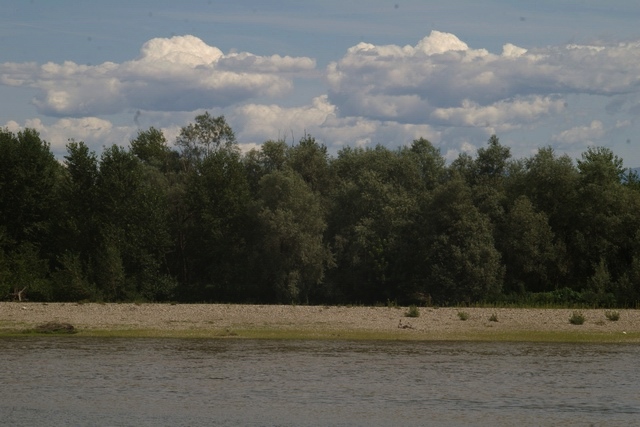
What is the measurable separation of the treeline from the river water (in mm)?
17805

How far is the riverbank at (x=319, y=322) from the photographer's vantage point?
A: 43438 mm

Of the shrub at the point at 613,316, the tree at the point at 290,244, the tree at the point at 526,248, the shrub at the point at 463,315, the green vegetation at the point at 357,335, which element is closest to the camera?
the green vegetation at the point at 357,335

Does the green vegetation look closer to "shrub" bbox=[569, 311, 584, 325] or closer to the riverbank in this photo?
the riverbank

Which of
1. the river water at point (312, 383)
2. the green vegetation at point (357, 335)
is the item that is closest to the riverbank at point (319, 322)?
the green vegetation at point (357, 335)

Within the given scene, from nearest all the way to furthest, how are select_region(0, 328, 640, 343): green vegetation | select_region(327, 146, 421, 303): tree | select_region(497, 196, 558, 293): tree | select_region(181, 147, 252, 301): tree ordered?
1. select_region(0, 328, 640, 343): green vegetation
2. select_region(497, 196, 558, 293): tree
3. select_region(327, 146, 421, 303): tree
4. select_region(181, 147, 252, 301): tree

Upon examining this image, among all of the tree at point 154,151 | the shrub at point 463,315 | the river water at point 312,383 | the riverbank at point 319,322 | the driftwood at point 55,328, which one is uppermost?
the tree at point 154,151

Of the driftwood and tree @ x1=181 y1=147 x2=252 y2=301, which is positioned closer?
the driftwood

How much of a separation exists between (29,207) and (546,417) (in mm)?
48097

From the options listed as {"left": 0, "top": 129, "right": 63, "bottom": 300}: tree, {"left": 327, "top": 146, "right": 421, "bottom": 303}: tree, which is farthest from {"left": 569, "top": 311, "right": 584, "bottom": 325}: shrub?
{"left": 0, "top": 129, "right": 63, "bottom": 300}: tree

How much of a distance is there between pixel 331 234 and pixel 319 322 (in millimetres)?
23462

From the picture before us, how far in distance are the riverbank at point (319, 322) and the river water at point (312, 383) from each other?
1.76m

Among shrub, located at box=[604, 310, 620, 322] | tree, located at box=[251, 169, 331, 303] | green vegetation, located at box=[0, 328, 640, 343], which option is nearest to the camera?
green vegetation, located at box=[0, 328, 640, 343]

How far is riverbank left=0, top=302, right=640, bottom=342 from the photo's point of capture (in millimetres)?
43438

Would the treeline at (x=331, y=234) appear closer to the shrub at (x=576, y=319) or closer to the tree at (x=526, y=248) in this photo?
the tree at (x=526, y=248)
